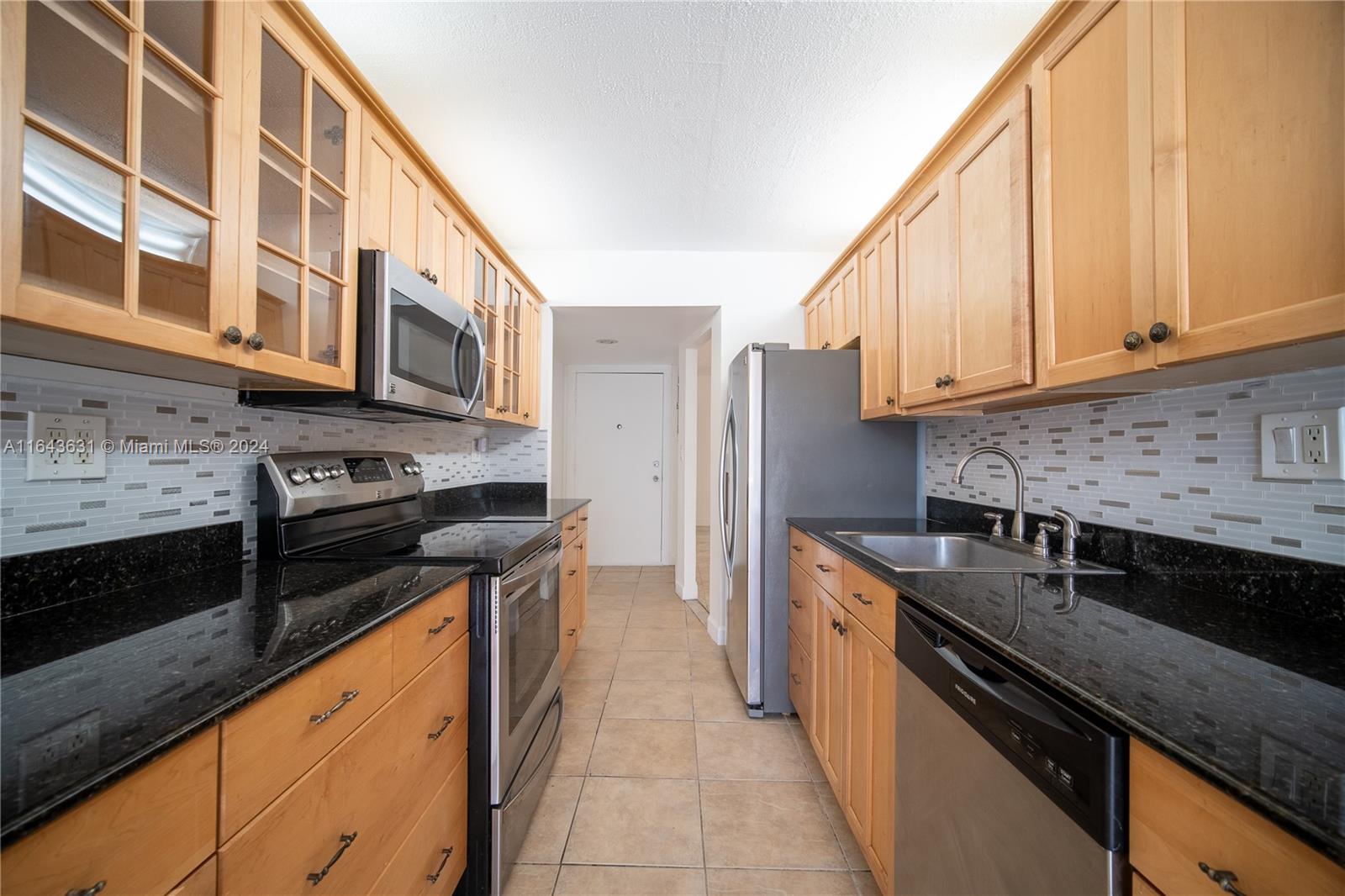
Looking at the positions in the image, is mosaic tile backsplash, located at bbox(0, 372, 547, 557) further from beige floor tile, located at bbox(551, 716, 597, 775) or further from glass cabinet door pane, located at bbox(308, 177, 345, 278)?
beige floor tile, located at bbox(551, 716, 597, 775)

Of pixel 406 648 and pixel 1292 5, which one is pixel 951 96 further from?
pixel 406 648

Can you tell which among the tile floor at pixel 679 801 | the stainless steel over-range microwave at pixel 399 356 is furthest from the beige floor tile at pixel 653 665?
the stainless steel over-range microwave at pixel 399 356

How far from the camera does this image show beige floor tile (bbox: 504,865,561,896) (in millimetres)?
1238

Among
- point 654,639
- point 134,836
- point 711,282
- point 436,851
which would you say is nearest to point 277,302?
point 134,836

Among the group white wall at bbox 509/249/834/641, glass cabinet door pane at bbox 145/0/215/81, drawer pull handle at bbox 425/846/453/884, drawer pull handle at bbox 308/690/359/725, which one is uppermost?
white wall at bbox 509/249/834/641

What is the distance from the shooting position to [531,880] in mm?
1272

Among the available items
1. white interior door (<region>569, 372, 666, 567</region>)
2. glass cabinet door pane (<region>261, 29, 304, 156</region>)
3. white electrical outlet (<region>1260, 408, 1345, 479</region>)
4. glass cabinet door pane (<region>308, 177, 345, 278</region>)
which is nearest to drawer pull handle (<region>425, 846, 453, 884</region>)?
glass cabinet door pane (<region>308, 177, 345, 278</region>)

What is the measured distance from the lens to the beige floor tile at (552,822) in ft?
4.44

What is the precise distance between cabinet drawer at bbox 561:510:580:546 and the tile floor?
29.3 inches

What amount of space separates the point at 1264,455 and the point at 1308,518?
0.43 feet

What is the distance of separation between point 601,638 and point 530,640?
156cm

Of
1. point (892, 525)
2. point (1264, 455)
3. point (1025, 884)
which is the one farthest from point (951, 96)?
point (1025, 884)

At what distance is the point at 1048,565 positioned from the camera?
4.12 ft

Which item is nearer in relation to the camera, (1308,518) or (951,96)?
(1308,518)
